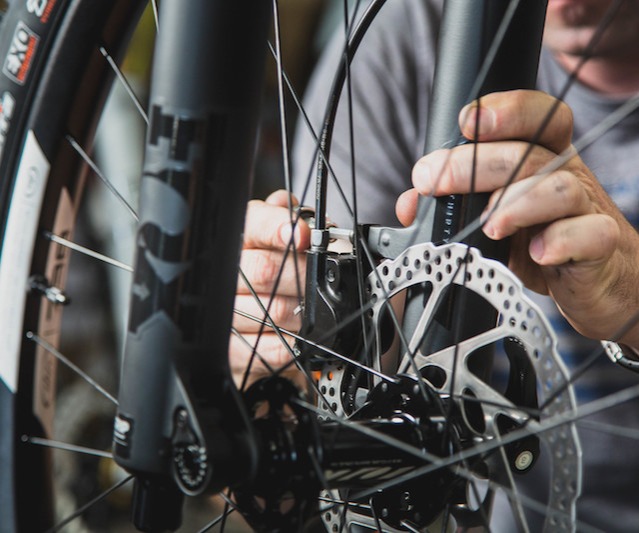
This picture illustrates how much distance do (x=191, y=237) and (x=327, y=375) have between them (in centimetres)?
14

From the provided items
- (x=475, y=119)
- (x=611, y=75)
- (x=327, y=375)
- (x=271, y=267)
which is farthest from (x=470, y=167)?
(x=611, y=75)

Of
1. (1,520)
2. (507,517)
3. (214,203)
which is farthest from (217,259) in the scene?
(507,517)

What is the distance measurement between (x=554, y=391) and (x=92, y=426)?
50.8 inches

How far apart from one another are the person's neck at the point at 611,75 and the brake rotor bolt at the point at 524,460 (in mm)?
532

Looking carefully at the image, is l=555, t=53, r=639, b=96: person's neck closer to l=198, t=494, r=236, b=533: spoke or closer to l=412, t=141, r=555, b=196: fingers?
l=412, t=141, r=555, b=196: fingers

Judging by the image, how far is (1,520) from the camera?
0.58 metres

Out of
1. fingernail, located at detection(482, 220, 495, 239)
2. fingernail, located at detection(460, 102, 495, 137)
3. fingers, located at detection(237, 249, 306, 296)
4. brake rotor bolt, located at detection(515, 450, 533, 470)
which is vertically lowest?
brake rotor bolt, located at detection(515, 450, 533, 470)

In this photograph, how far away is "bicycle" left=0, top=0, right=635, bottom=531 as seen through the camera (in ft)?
1.15

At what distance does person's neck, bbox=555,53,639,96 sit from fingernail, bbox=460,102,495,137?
455mm

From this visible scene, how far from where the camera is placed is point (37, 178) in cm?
58

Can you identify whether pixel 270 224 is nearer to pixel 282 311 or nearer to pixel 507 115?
pixel 282 311

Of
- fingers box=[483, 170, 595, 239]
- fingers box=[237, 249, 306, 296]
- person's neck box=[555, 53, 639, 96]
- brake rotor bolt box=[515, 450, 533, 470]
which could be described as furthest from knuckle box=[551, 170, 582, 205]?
person's neck box=[555, 53, 639, 96]

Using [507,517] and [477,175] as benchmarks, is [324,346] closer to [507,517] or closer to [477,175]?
[477,175]

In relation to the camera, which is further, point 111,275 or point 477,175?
point 111,275
